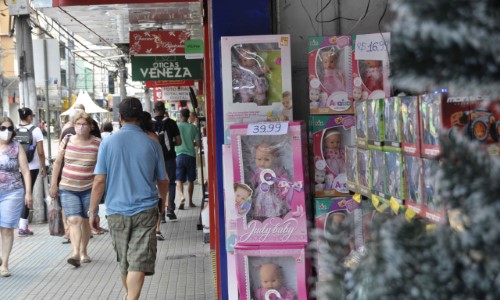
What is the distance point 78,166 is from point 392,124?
5.78 m

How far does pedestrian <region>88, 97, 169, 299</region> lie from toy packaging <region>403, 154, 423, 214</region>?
9.73 ft

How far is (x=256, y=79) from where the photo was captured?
512 cm

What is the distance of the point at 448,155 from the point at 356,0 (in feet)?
14.3

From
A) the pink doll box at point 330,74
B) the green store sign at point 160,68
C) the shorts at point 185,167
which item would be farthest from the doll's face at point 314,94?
the green store sign at point 160,68

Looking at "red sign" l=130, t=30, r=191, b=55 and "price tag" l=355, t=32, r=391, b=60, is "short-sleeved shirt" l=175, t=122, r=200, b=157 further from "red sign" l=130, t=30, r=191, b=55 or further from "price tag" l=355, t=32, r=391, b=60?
"price tag" l=355, t=32, r=391, b=60

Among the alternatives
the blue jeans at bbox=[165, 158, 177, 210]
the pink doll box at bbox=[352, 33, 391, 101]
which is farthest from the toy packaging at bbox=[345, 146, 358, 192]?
the blue jeans at bbox=[165, 158, 177, 210]

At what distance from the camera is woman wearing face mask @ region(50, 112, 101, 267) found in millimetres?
8633

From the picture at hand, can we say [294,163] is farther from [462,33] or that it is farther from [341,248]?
[462,33]

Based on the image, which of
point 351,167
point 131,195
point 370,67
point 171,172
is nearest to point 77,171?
point 131,195

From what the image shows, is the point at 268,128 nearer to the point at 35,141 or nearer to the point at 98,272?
the point at 98,272

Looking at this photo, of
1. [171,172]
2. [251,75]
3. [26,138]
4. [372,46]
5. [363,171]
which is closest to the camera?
[363,171]

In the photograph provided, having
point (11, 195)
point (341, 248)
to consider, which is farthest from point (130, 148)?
point (341, 248)

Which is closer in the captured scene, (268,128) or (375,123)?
(375,123)

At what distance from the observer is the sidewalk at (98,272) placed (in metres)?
7.98
